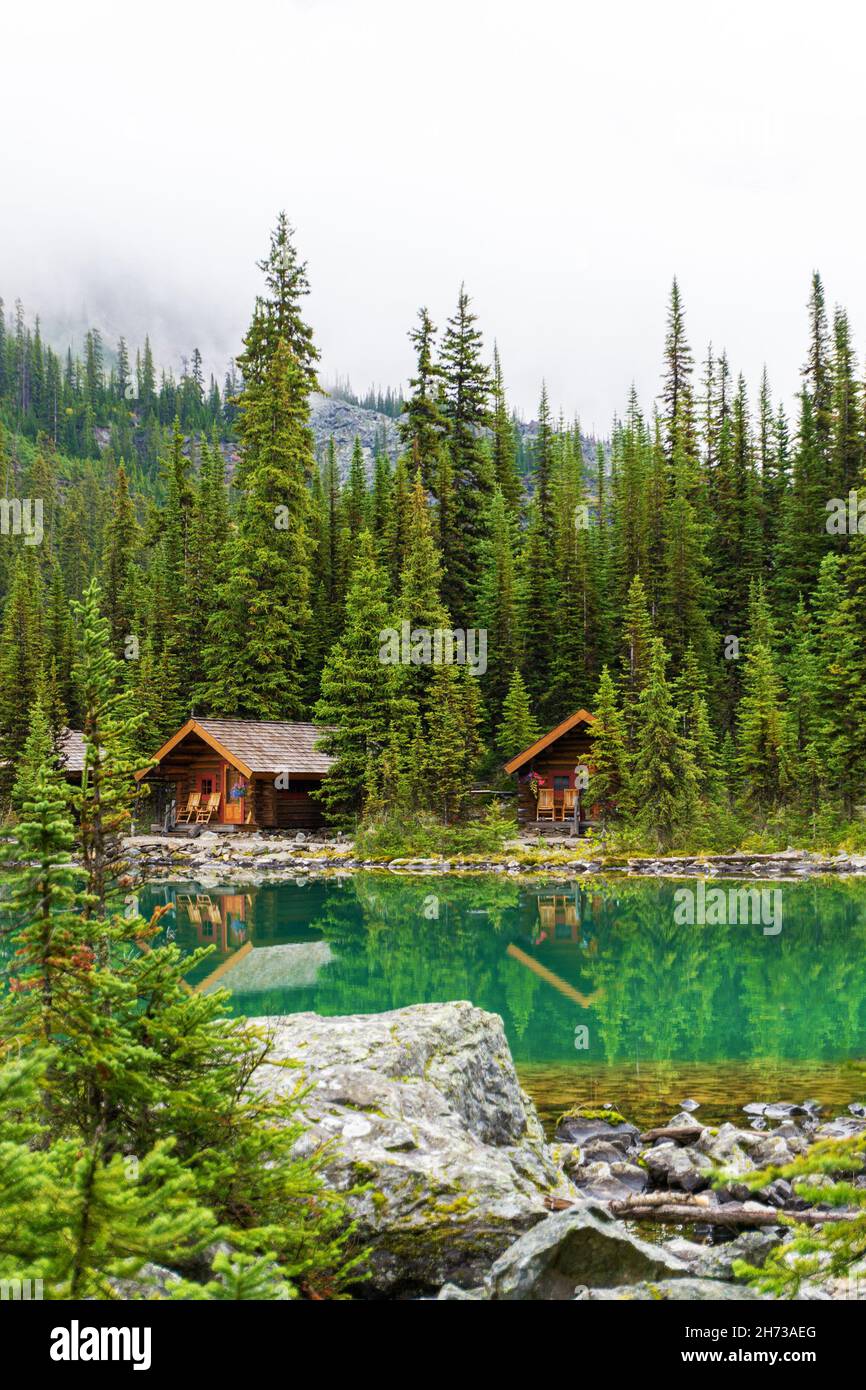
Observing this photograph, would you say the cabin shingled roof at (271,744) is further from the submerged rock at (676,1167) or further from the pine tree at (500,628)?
the submerged rock at (676,1167)

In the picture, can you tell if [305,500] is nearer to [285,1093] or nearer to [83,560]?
[285,1093]

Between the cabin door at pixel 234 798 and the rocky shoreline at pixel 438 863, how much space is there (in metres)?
3.08

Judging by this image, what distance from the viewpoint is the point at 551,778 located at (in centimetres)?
3847

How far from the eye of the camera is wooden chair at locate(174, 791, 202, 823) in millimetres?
39656

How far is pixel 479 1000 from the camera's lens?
1419 centimetres

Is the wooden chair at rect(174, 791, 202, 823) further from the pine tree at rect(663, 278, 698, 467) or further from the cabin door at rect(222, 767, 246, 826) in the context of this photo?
the pine tree at rect(663, 278, 698, 467)

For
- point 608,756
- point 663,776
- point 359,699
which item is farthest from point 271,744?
point 663,776

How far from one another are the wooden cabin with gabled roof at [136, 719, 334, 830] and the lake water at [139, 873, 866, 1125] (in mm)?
10846

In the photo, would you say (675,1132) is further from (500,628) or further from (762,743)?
(500,628)

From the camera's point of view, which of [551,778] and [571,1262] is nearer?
[571,1262]

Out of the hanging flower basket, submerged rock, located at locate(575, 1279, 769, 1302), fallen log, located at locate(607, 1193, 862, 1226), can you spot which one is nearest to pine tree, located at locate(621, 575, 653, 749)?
the hanging flower basket

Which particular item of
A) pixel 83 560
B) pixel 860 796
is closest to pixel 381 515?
pixel 860 796

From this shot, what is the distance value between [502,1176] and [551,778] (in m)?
33.1

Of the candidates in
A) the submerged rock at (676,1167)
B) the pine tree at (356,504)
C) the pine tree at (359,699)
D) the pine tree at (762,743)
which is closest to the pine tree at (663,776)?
the pine tree at (762,743)
